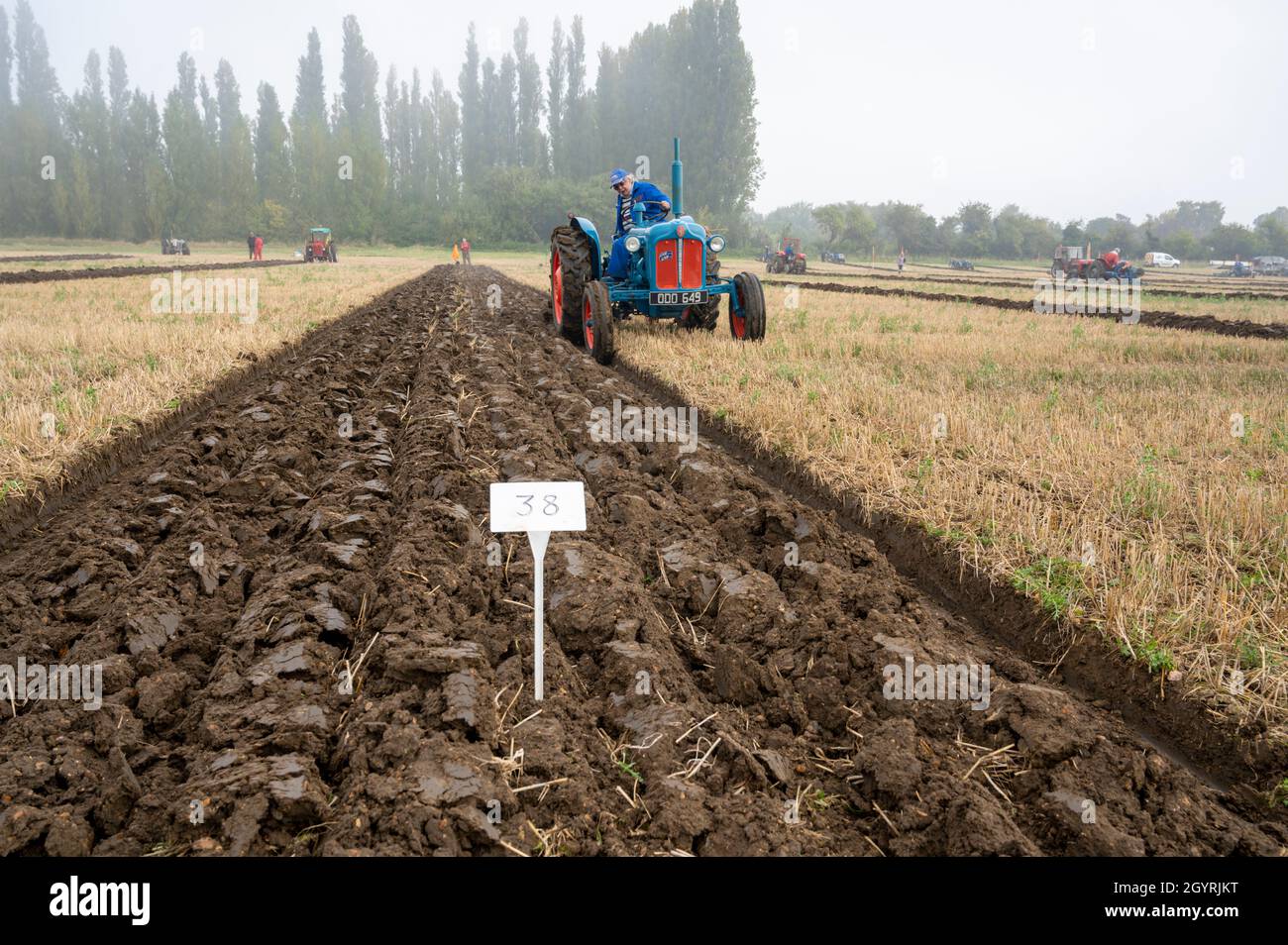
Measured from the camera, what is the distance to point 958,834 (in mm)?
2062

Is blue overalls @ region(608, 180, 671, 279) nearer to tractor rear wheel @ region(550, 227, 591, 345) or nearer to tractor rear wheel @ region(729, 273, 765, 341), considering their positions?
tractor rear wheel @ region(550, 227, 591, 345)

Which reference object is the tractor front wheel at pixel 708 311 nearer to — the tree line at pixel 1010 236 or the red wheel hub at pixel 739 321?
the red wheel hub at pixel 739 321

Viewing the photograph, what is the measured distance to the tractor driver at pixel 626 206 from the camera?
9.66 metres

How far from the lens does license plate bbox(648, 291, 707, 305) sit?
29.5 ft

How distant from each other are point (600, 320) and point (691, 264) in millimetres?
Result: 1416

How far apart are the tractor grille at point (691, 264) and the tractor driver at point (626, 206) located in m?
0.86

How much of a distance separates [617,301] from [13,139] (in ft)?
236

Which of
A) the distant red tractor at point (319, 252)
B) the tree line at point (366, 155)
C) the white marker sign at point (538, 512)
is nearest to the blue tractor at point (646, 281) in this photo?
the white marker sign at point (538, 512)

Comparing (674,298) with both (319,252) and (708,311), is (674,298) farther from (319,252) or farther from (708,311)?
(319,252)

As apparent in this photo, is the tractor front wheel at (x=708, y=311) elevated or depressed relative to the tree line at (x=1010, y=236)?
depressed

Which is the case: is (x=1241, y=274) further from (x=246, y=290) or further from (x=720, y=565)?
(x=720, y=565)

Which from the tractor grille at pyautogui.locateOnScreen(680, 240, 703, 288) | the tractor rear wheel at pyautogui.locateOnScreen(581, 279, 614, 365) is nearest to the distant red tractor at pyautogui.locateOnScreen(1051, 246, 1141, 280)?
the tractor grille at pyautogui.locateOnScreen(680, 240, 703, 288)

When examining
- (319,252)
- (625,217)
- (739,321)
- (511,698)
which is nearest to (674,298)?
(739,321)
